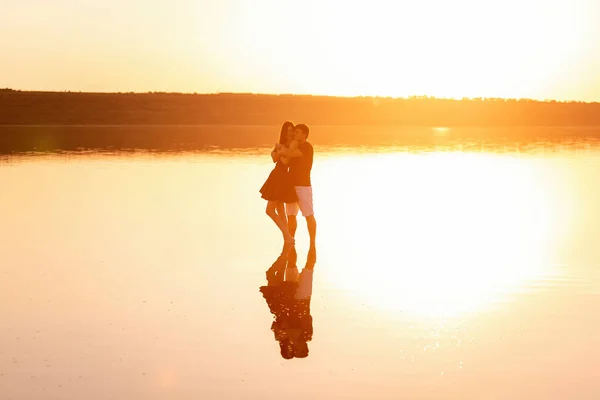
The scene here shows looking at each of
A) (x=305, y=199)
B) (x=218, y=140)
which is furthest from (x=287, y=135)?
(x=218, y=140)

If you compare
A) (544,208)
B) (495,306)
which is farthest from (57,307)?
(544,208)

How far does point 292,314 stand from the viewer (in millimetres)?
10375

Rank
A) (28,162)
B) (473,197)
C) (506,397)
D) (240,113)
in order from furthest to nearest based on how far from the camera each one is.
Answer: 1. (240,113)
2. (28,162)
3. (473,197)
4. (506,397)

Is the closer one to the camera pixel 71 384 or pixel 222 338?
pixel 71 384

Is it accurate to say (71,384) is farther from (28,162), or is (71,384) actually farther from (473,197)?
(28,162)

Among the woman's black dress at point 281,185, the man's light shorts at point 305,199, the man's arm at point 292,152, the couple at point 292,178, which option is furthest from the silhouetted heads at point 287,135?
the man's light shorts at point 305,199

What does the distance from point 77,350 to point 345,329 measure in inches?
100

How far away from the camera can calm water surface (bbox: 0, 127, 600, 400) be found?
7.82m

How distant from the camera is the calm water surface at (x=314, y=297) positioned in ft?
25.7

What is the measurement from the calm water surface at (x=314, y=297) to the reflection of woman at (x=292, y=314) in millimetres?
121

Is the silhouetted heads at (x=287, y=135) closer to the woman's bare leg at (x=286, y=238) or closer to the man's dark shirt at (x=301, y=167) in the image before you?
the man's dark shirt at (x=301, y=167)

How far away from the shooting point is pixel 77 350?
8625mm

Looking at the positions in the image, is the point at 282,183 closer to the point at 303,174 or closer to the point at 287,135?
the point at 303,174

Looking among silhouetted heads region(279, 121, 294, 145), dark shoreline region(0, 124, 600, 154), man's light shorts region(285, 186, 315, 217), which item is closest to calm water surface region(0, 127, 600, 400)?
man's light shorts region(285, 186, 315, 217)
